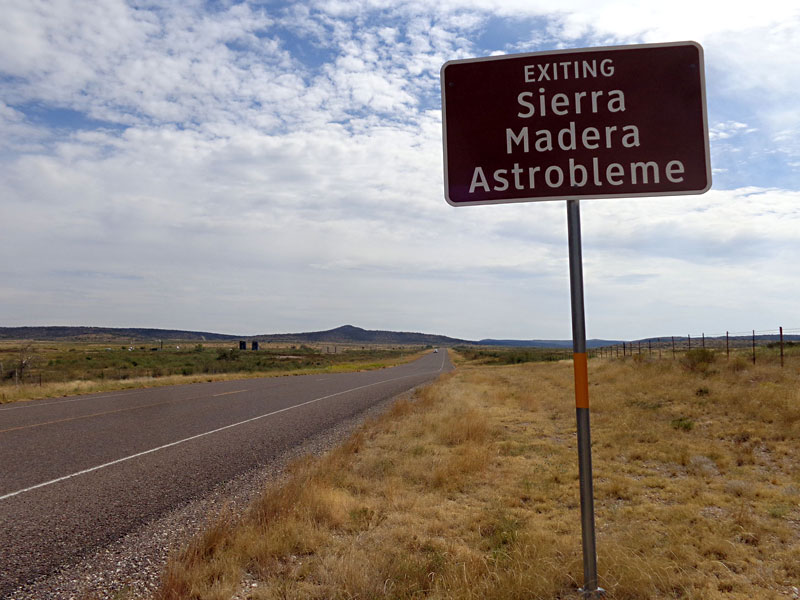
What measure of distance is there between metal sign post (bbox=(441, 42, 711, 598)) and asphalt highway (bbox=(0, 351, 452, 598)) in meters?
4.76

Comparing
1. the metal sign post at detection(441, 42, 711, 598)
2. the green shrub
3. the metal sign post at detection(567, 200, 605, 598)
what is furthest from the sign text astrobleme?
the green shrub

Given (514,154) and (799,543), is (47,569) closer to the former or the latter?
(514,154)

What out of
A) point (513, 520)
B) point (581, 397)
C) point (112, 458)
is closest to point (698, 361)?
point (513, 520)

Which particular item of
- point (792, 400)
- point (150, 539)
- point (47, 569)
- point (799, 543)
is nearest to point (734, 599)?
point (799, 543)

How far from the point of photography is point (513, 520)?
5.73 m

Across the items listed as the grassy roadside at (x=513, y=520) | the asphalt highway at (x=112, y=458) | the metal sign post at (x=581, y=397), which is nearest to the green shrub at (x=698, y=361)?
the grassy roadside at (x=513, y=520)

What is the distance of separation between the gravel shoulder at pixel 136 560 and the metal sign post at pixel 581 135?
348 centimetres

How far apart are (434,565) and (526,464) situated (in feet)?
16.4

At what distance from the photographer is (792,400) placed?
13023 mm

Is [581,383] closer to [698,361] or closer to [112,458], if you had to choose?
[112,458]

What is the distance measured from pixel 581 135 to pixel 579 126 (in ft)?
0.20

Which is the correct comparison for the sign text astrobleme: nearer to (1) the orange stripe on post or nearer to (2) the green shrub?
(1) the orange stripe on post

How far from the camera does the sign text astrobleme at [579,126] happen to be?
3322mm

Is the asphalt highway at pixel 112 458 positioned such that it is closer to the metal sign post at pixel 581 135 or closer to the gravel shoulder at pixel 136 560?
the gravel shoulder at pixel 136 560
